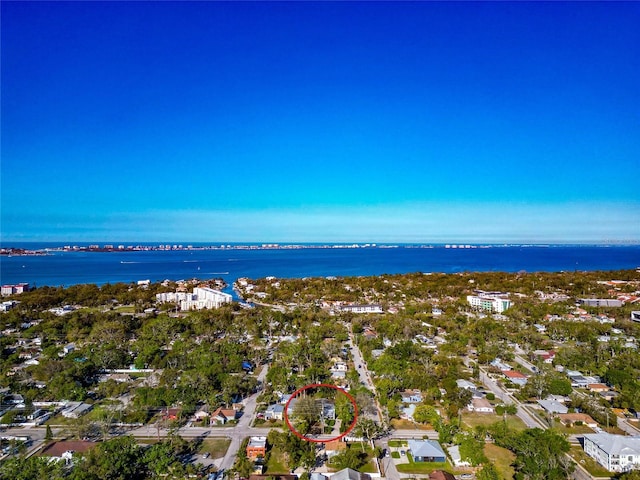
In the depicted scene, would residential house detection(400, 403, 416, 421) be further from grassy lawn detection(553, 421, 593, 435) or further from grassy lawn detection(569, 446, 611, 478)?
grassy lawn detection(569, 446, 611, 478)

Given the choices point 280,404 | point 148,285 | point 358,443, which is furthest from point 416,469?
point 148,285

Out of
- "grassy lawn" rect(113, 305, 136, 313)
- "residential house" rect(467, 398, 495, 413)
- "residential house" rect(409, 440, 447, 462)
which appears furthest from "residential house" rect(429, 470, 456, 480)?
"grassy lawn" rect(113, 305, 136, 313)

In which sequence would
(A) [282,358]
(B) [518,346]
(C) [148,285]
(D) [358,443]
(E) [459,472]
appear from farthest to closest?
(C) [148,285] → (B) [518,346] → (A) [282,358] → (D) [358,443] → (E) [459,472]

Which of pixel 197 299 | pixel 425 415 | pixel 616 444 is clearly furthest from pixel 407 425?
pixel 197 299

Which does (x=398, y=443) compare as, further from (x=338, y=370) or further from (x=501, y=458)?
(x=338, y=370)

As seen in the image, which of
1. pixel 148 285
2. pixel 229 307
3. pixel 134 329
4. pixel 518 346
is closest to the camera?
pixel 518 346

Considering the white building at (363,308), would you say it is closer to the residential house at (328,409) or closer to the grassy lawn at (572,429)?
the residential house at (328,409)

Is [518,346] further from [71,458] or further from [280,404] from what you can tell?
[71,458]

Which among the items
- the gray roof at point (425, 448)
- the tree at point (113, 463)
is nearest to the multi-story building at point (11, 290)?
the tree at point (113, 463)
